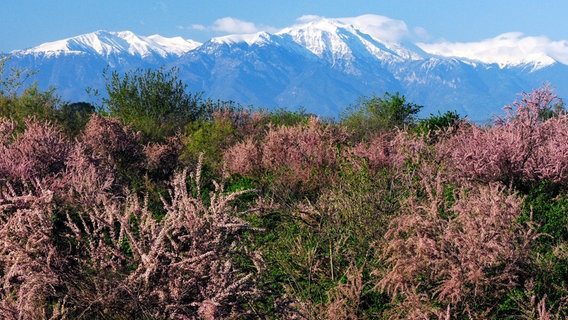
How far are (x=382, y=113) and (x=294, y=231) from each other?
74.4 ft

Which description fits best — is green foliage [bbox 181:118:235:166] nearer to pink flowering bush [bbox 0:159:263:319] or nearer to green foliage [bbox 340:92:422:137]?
green foliage [bbox 340:92:422:137]

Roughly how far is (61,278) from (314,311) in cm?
426

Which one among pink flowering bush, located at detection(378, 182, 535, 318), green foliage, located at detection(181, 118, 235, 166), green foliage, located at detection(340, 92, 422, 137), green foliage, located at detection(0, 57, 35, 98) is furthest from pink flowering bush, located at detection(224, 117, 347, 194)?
green foliage, located at detection(0, 57, 35, 98)

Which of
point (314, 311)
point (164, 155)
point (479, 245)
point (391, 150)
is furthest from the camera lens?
point (164, 155)

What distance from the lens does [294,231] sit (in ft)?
36.4

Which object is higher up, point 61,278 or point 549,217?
point 61,278

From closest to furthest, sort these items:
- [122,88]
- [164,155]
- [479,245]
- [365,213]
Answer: [479,245] → [365,213] → [164,155] → [122,88]

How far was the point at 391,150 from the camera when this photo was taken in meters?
14.5

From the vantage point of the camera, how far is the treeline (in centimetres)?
405

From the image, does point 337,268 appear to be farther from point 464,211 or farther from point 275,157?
point 275,157

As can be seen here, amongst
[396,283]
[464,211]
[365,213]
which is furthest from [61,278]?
[365,213]

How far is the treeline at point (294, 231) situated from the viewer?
13.3 ft

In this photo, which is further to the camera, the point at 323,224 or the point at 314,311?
the point at 323,224

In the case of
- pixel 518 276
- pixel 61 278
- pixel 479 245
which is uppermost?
pixel 61 278
